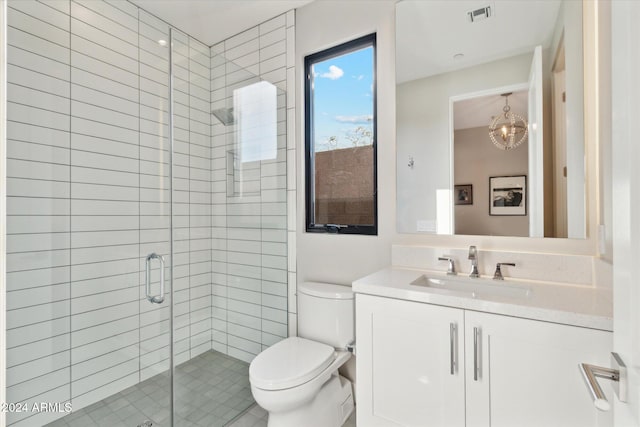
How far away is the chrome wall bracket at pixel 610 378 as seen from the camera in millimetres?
485

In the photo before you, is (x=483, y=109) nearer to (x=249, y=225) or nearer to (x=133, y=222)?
(x=249, y=225)

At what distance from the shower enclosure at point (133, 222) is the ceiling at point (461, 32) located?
896 millimetres

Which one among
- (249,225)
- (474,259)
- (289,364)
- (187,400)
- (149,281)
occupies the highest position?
(249,225)

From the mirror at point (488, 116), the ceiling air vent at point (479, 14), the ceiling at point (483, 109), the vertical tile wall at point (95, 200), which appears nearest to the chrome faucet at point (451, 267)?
the mirror at point (488, 116)

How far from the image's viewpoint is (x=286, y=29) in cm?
220

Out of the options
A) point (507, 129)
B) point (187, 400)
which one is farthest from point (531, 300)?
point (187, 400)

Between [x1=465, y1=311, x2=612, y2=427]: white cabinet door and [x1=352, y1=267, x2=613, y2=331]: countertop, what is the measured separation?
27 millimetres

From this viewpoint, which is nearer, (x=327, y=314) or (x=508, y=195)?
(x=508, y=195)

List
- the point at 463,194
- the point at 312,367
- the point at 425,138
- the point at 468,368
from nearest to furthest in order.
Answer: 1. the point at 468,368
2. the point at 312,367
3. the point at 463,194
4. the point at 425,138

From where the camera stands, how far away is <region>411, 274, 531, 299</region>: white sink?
1.33 m

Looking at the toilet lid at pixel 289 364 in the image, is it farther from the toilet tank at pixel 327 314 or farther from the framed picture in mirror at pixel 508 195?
the framed picture in mirror at pixel 508 195

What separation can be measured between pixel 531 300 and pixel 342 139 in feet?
4.50

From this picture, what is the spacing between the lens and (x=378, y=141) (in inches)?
73.2

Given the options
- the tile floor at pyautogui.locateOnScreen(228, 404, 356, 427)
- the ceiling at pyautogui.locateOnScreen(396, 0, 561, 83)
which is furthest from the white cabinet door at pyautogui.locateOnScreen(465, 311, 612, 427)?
the ceiling at pyautogui.locateOnScreen(396, 0, 561, 83)
